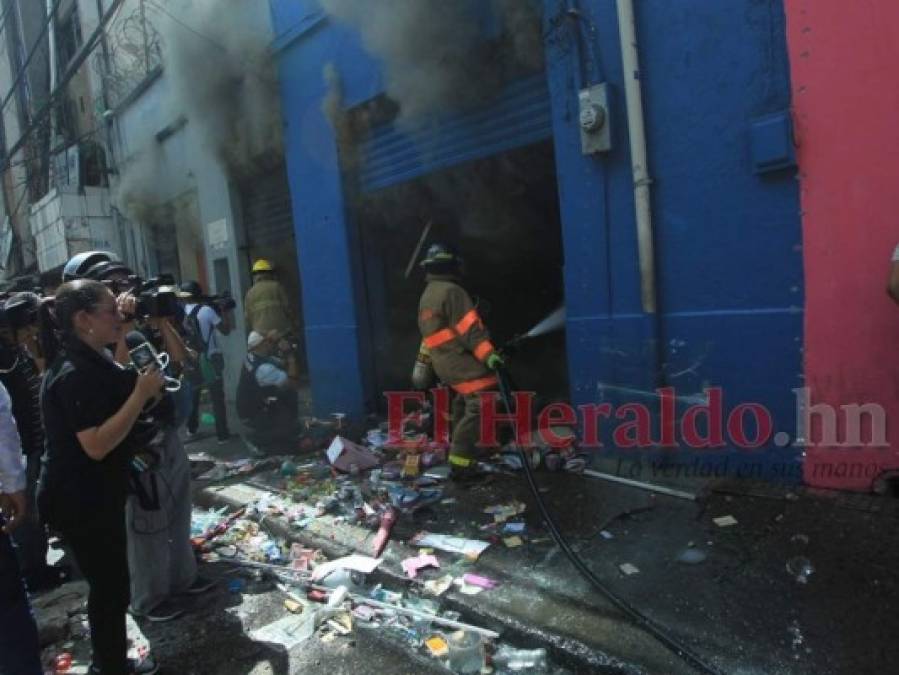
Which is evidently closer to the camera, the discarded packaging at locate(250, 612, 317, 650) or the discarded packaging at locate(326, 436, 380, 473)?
the discarded packaging at locate(250, 612, 317, 650)

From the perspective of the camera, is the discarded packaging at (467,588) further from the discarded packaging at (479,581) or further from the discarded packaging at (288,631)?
the discarded packaging at (288,631)

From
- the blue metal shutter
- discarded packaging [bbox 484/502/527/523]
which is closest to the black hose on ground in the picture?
discarded packaging [bbox 484/502/527/523]

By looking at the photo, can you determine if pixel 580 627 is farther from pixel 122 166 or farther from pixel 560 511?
pixel 122 166

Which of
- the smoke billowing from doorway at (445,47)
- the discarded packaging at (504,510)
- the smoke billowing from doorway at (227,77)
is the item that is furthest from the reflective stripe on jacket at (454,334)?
the smoke billowing from doorway at (227,77)

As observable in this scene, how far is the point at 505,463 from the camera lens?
488 centimetres

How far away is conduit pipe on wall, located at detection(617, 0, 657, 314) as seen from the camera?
389 cm

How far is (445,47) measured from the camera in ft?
16.3

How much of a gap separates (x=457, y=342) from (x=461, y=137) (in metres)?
1.96

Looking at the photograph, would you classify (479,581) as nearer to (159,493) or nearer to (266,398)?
(159,493)

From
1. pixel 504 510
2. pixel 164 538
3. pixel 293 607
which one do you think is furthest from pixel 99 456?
pixel 504 510

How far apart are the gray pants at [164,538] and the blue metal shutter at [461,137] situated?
3369mm

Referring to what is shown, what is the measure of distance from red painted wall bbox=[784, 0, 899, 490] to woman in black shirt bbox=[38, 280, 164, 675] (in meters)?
3.41

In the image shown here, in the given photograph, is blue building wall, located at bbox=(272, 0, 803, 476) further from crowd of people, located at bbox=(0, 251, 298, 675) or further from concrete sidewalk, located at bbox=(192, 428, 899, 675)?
crowd of people, located at bbox=(0, 251, 298, 675)

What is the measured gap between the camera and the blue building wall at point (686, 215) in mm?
3523
